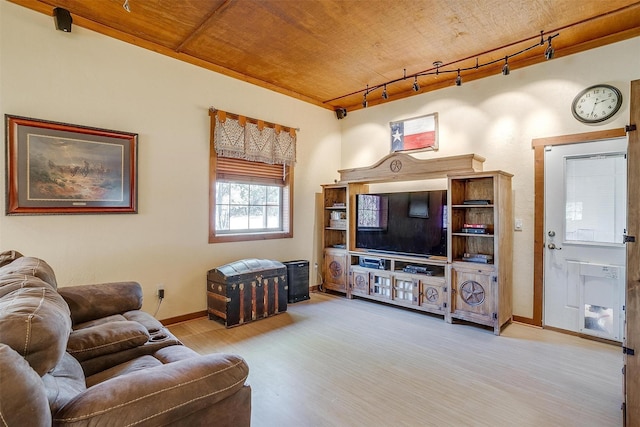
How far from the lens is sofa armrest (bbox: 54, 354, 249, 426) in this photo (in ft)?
3.38

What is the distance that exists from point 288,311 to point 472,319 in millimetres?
2165

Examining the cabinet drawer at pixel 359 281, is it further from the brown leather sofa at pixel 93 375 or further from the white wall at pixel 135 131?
the brown leather sofa at pixel 93 375

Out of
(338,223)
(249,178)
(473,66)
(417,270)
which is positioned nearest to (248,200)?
(249,178)

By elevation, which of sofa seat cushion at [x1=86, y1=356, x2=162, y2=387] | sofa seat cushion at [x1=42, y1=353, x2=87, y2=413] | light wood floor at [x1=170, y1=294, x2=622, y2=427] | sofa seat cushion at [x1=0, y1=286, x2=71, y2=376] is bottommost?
light wood floor at [x1=170, y1=294, x2=622, y2=427]

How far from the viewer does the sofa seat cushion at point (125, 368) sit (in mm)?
1573

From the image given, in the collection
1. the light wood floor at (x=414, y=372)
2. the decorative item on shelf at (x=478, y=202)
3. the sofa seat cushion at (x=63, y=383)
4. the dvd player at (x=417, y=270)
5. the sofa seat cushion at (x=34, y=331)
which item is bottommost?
the light wood floor at (x=414, y=372)

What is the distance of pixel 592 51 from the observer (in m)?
3.34

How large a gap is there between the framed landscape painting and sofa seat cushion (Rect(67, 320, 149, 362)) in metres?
1.72

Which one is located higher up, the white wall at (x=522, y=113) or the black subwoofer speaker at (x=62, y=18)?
the black subwoofer speaker at (x=62, y=18)

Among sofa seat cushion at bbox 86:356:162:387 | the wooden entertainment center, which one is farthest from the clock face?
sofa seat cushion at bbox 86:356:162:387

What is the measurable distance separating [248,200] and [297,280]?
131 cm

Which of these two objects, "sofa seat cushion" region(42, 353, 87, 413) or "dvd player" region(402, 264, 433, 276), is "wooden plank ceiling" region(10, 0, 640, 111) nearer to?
"dvd player" region(402, 264, 433, 276)

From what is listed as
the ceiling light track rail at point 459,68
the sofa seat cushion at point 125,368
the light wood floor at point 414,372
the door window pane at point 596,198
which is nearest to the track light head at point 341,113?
the ceiling light track rail at point 459,68

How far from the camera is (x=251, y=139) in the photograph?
4297 millimetres
